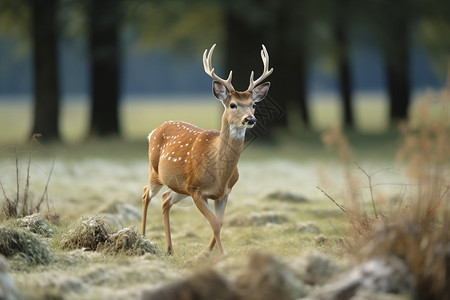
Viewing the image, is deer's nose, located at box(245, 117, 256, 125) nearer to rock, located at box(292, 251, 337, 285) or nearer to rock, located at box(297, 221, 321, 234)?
rock, located at box(292, 251, 337, 285)

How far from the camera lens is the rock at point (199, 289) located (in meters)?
4.81

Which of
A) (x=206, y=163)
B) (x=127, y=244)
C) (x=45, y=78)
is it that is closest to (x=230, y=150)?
(x=206, y=163)

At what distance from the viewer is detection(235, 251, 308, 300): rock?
4898mm

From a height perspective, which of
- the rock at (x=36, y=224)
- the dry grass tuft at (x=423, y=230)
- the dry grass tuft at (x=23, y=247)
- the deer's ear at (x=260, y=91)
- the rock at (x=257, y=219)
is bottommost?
the rock at (x=257, y=219)

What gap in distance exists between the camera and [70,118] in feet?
158

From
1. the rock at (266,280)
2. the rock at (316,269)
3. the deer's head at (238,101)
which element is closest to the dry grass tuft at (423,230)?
the rock at (316,269)

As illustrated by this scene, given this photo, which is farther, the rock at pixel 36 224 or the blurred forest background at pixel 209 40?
the blurred forest background at pixel 209 40

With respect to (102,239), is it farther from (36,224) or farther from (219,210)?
(219,210)

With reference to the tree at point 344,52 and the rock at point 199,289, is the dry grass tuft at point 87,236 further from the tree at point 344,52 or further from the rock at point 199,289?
the tree at point 344,52

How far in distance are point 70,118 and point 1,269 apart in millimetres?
43648

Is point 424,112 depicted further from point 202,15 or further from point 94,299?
point 202,15

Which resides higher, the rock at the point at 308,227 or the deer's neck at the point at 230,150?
the deer's neck at the point at 230,150

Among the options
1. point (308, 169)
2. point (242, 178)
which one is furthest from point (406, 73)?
point (242, 178)

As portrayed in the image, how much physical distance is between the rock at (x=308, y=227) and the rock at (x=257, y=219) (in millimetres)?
490
